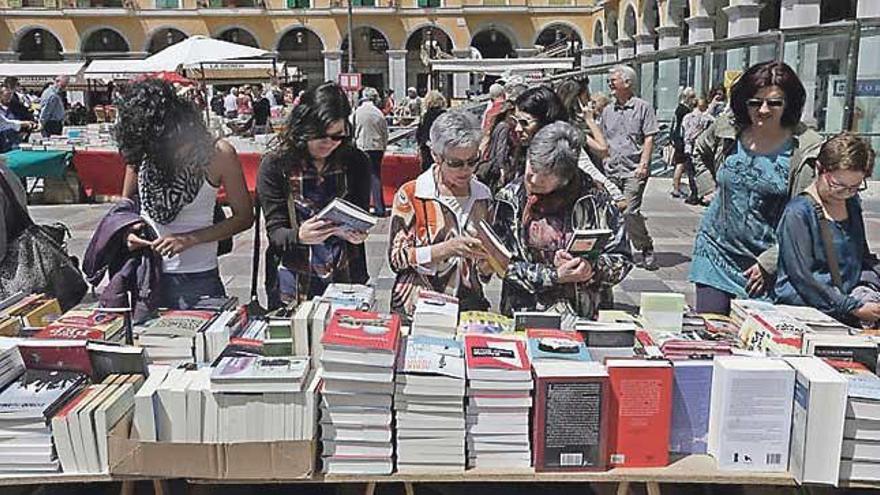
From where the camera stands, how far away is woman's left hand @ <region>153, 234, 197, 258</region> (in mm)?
3277

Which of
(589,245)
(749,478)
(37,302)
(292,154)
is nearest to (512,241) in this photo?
(589,245)

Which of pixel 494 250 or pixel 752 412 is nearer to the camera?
pixel 752 412

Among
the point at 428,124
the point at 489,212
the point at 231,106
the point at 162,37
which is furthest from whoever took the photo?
the point at 162,37

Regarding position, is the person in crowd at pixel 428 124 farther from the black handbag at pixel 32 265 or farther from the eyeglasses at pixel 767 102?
the eyeglasses at pixel 767 102

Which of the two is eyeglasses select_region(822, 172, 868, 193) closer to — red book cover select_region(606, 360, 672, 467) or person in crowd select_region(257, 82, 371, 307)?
red book cover select_region(606, 360, 672, 467)

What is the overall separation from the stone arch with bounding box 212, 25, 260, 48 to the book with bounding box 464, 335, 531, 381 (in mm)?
45475

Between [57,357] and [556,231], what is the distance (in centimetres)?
173

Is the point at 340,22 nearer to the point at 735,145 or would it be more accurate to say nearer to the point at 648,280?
the point at 648,280

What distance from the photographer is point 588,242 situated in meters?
2.99

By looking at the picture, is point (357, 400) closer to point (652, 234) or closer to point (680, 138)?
point (652, 234)

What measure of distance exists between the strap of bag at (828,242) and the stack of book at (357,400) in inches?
65.7

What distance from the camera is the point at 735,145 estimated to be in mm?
3463

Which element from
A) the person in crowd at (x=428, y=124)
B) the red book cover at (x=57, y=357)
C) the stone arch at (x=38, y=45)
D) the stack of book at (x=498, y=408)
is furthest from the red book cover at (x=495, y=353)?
the stone arch at (x=38, y=45)

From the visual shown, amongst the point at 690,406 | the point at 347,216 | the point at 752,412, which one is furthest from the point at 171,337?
the point at 752,412
